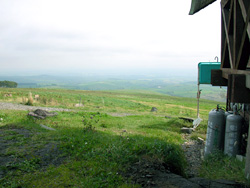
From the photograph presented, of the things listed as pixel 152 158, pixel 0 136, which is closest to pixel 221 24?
pixel 152 158

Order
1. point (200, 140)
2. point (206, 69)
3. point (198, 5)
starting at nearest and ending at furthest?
point (198, 5) → point (200, 140) → point (206, 69)

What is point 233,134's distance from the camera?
538 cm

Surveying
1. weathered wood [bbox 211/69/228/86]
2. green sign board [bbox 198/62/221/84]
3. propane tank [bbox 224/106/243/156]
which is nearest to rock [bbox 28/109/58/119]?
green sign board [bbox 198/62/221/84]

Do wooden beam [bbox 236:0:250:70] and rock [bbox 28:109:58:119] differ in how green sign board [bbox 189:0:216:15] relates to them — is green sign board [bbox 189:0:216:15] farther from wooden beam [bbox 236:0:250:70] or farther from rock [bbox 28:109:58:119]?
rock [bbox 28:109:58:119]

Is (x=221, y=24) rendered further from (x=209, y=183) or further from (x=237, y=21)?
(x=209, y=183)

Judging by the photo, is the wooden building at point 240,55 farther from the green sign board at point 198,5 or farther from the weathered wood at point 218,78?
the weathered wood at point 218,78

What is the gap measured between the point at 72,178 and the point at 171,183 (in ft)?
6.08

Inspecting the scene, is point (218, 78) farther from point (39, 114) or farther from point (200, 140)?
point (39, 114)

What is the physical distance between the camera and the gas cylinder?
5.34m

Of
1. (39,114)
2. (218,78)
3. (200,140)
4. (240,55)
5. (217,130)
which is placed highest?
(240,55)

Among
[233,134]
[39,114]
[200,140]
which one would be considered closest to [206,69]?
[200,140]

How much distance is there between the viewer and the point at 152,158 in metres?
4.55

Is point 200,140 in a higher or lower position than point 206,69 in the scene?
lower

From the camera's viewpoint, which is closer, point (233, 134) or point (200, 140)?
point (233, 134)
